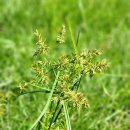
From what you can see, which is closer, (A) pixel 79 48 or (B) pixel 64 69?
(B) pixel 64 69

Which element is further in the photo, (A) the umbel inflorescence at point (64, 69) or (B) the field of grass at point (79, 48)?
(B) the field of grass at point (79, 48)

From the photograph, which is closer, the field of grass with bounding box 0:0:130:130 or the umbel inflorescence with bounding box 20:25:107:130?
the umbel inflorescence with bounding box 20:25:107:130

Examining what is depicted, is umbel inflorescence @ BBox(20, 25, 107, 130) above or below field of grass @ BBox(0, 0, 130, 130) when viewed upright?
below

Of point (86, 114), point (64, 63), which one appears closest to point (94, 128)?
point (86, 114)

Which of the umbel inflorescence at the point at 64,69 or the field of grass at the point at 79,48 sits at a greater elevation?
the field of grass at the point at 79,48

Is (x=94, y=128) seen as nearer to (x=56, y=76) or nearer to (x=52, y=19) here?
(x=56, y=76)

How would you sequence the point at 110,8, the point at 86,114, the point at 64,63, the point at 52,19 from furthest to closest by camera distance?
1. the point at 110,8
2. the point at 52,19
3. the point at 86,114
4. the point at 64,63

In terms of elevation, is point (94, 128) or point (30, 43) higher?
point (30, 43)

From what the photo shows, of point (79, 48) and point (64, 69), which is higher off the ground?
point (79, 48)
